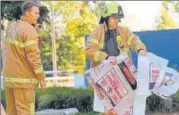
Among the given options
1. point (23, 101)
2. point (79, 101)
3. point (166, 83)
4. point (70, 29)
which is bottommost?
point (70, 29)

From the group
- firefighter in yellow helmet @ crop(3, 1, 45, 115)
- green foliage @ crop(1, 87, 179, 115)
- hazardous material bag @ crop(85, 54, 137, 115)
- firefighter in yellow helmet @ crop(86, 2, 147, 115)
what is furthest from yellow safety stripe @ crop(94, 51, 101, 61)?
green foliage @ crop(1, 87, 179, 115)

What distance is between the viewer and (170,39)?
35.3 feet

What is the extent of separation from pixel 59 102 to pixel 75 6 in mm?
18245

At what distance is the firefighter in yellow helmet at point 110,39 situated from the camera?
521cm

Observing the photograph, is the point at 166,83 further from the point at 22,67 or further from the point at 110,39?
the point at 22,67

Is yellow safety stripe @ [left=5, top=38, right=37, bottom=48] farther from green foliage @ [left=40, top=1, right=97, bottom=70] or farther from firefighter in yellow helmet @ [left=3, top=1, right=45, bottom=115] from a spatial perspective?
green foliage @ [left=40, top=1, right=97, bottom=70]

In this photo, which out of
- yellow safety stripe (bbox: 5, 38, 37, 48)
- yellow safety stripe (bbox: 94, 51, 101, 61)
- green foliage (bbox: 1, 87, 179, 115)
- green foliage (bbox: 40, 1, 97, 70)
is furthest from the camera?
green foliage (bbox: 40, 1, 97, 70)

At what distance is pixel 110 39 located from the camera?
210 inches

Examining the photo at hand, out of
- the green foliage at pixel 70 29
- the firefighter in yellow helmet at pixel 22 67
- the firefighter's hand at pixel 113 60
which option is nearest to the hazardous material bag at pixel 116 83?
the firefighter's hand at pixel 113 60

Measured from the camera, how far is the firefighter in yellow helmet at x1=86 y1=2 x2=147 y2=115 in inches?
205

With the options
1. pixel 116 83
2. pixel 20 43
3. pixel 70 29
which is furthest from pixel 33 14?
pixel 70 29

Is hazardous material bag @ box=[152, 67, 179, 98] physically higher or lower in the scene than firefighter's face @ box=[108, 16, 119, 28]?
lower

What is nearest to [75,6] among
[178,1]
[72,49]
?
[178,1]

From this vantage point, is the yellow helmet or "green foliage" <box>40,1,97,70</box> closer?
the yellow helmet
